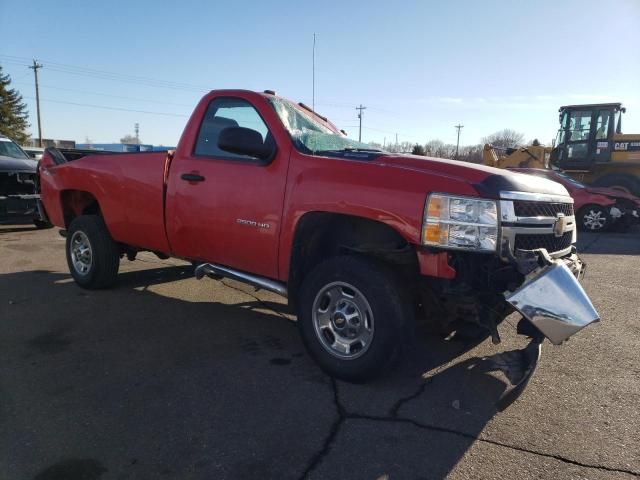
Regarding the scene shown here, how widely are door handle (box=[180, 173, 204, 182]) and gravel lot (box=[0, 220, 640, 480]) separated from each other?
54.2 inches

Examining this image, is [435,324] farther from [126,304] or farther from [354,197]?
[126,304]

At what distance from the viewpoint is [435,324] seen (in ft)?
11.2

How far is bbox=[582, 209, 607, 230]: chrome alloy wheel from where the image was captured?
1266 centimetres

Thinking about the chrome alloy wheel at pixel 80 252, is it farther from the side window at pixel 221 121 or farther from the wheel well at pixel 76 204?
the side window at pixel 221 121

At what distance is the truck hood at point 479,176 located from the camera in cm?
292

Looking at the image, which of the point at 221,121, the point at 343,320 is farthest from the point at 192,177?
the point at 343,320

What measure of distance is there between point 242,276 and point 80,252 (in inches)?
109

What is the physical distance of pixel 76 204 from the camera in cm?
589

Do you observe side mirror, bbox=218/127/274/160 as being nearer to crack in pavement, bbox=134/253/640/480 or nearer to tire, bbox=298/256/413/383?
tire, bbox=298/256/413/383

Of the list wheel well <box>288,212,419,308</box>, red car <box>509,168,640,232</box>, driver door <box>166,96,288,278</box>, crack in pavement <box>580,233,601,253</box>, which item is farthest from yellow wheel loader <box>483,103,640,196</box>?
driver door <box>166,96,288,278</box>

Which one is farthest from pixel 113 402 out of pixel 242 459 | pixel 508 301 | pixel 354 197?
pixel 508 301

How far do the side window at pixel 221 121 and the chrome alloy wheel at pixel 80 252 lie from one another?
7.07ft

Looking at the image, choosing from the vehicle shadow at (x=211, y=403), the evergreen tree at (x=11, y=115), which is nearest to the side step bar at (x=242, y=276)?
the vehicle shadow at (x=211, y=403)

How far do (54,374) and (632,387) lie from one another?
4167 mm
